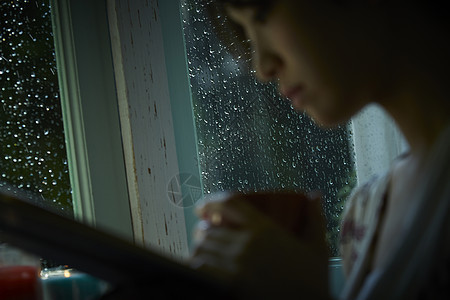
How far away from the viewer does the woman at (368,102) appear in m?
0.47

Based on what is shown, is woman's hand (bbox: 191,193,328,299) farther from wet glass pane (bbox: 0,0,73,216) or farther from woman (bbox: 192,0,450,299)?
wet glass pane (bbox: 0,0,73,216)

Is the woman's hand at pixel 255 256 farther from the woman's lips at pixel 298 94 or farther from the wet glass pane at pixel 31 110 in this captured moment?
the wet glass pane at pixel 31 110

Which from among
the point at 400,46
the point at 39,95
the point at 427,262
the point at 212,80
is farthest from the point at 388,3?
the point at 39,95

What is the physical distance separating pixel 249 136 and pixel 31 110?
0.47 meters

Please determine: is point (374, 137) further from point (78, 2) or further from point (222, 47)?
point (78, 2)

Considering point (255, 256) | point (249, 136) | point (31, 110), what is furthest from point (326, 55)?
point (31, 110)

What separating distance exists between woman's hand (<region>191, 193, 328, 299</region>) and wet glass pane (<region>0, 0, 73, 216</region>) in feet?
2.56

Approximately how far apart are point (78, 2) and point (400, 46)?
851mm

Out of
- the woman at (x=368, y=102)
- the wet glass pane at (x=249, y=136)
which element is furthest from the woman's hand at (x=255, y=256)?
the wet glass pane at (x=249, y=136)

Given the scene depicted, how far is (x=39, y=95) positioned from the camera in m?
1.20

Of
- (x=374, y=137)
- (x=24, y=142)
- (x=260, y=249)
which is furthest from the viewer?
(x=24, y=142)

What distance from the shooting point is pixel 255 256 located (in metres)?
0.45

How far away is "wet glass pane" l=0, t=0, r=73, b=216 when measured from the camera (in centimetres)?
116

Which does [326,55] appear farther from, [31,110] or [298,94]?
[31,110]
